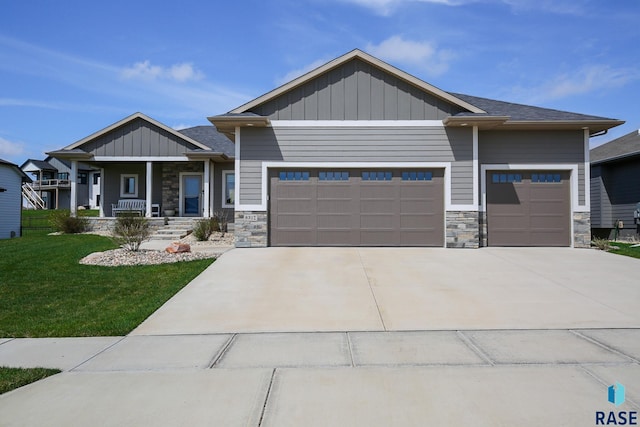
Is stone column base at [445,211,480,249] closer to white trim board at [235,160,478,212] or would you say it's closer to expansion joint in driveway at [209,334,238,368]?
white trim board at [235,160,478,212]

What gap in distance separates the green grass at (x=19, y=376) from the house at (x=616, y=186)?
62.6 ft

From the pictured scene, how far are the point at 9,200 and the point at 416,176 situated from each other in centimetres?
2091

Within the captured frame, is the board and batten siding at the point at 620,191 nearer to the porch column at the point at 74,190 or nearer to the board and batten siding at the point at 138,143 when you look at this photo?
the board and batten siding at the point at 138,143

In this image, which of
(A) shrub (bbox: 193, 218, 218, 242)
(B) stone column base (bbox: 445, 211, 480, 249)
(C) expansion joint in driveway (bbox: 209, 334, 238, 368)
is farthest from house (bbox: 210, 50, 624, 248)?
(C) expansion joint in driveway (bbox: 209, 334, 238, 368)

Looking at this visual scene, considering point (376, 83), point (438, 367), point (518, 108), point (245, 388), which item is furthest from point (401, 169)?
point (245, 388)

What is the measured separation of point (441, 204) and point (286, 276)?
229 inches

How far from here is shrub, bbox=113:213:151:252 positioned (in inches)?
433

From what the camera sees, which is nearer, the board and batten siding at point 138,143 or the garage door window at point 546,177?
the garage door window at point 546,177

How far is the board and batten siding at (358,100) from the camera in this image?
12.0 meters

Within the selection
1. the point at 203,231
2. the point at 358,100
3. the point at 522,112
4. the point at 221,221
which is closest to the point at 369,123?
the point at 358,100

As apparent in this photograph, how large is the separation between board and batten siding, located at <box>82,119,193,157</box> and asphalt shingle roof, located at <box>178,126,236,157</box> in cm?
127

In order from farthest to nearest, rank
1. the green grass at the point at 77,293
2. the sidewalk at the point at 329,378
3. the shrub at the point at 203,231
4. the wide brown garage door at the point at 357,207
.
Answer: the shrub at the point at 203,231 → the wide brown garage door at the point at 357,207 → the green grass at the point at 77,293 → the sidewalk at the point at 329,378
